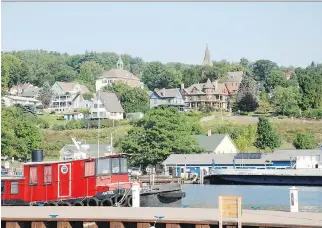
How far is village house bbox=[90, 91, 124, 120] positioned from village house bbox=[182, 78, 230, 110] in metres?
13.8

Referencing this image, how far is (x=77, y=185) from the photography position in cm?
2142

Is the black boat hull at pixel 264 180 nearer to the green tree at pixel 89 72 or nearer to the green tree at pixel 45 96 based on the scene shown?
the green tree at pixel 45 96

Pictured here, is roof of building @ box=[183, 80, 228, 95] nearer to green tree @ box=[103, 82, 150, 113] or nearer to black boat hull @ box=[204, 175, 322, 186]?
green tree @ box=[103, 82, 150, 113]

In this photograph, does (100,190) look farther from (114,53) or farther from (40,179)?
(114,53)

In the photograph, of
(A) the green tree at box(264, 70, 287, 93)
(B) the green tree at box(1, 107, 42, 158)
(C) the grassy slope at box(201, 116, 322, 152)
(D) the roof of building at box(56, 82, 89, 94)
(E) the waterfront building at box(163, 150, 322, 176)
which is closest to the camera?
(E) the waterfront building at box(163, 150, 322, 176)

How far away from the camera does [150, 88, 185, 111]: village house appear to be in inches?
4151

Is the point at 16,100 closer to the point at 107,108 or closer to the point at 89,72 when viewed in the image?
the point at 107,108

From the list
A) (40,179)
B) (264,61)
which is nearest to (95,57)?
(264,61)

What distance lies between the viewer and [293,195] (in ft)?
52.3

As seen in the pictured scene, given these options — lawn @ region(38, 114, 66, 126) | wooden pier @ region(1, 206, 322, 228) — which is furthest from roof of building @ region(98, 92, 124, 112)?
wooden pier @ region(1, 206, 322, 228)

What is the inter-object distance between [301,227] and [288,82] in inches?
3658

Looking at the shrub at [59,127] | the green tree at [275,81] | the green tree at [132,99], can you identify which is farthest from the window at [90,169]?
the green tree at [275,81]

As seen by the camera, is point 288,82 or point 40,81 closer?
point 288,82

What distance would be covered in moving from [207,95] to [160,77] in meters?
22.2
